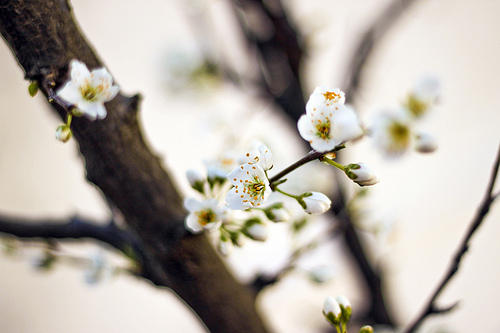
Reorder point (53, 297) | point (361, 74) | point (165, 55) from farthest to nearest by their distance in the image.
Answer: point (53, 297) → point (165, 55) → point (361, 74)

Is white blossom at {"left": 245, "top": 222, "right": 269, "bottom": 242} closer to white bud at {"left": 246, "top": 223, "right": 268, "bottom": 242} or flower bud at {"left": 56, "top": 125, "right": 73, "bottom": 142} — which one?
white bud at {"left": 246, "top": 223, "right": 268, "bottom": 242}

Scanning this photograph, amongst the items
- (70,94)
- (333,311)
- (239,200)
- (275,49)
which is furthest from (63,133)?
(275,49)

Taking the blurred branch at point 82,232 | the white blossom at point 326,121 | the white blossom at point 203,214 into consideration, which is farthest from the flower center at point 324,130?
the blurred branch at point 82,232

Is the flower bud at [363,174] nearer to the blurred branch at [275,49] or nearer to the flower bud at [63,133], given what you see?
the flower bud at [63,133]

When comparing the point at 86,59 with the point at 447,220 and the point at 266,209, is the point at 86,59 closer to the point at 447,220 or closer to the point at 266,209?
the point at 266,209

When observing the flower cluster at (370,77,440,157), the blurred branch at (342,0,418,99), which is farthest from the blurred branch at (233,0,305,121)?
the flower cluster at (370,77,440,157)

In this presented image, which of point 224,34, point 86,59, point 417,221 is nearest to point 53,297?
point 224,34

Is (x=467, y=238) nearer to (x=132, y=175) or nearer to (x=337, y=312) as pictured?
(x=337, y=312)
